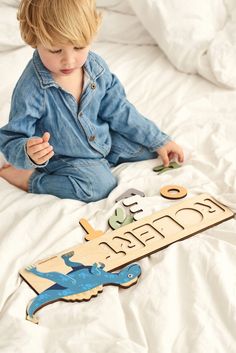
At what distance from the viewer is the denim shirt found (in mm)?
1105

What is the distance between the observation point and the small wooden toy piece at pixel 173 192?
43.6 inches

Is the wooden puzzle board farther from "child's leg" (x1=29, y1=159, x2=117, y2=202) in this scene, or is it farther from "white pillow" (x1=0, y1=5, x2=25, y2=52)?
"white pillow" (x1=0, y1=5, x2=25, y2=52)

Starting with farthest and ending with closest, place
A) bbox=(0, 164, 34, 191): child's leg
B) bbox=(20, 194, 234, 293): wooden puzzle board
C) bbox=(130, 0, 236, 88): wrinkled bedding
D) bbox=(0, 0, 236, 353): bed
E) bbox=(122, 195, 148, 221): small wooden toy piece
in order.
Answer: bbox=(130, 0, 236, 88): wrinkled bedding → bbox=(0, 164, 34, 191): child's leg → bbox=(122, 195, 148, 221): small wooden toy piece → bbox=(20, 194, 234, 293): wooden puzzle board → bbox=(0, 0, 236, 353): bed

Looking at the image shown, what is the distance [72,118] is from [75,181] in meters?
0.14

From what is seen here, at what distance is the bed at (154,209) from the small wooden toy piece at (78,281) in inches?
0.5

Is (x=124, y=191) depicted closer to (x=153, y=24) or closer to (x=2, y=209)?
(x=2, y=209)

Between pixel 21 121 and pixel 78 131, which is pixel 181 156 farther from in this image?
pixel 21 121

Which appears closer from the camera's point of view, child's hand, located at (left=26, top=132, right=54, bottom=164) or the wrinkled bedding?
child's hand, located at (left=26, top=132, right=54, bottom=164)

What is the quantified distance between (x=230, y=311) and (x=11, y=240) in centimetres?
41

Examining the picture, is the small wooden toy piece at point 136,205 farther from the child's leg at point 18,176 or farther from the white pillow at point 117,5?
the white pillow at point 117,5

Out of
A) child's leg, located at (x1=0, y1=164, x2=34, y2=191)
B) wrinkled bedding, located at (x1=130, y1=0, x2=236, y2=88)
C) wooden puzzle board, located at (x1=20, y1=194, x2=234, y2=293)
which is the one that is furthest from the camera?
wrinkled bedding, located at (x1=130, y1=0, x2=236, y2=88)

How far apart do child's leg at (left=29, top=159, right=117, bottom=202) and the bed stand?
4cm

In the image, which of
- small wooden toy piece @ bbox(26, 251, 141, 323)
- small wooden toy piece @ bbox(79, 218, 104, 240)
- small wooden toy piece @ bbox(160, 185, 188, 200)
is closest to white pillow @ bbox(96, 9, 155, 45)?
small wooden toy piece @ bbox(160, 185, 188, 200)

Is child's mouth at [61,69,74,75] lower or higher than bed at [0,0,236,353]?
higher
